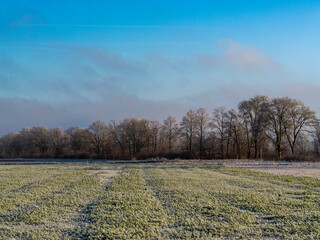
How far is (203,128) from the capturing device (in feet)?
246

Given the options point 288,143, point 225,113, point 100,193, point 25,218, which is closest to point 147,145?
point 225,113

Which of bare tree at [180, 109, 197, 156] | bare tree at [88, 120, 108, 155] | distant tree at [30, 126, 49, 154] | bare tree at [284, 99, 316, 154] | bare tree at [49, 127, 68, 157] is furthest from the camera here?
bare tree at [49, 127, 68, 157]

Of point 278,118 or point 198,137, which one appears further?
point 198,137

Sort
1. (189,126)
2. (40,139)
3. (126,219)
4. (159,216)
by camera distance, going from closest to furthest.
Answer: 1. (126,219)
2. (159,216)
3. (189,126)
4. (40,139)

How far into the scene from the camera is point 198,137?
75500mm

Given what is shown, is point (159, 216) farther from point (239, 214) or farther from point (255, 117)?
point (255, 117)

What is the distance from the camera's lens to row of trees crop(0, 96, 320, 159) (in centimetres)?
6203

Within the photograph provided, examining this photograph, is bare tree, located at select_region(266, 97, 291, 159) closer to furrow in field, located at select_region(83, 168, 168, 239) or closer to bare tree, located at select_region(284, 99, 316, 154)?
bare tree, located at select_region(284, 99, 316, 154)

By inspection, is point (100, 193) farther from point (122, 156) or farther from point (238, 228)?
point (122, 156)

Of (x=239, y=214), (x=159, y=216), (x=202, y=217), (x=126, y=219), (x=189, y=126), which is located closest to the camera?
(x=126, y=219)

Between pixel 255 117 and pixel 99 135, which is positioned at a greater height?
pixel 255 117

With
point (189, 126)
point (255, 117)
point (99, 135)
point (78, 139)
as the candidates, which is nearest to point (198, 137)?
point (189, 126)

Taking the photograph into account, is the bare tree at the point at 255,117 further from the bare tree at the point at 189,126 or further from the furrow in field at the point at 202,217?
the furrow in field at the point at 202,217

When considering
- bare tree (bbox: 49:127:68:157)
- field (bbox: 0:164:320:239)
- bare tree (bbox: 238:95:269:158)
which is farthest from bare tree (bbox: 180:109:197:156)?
field (bbox: 0:164:320:239)
